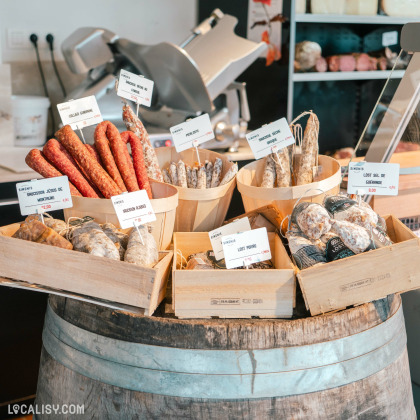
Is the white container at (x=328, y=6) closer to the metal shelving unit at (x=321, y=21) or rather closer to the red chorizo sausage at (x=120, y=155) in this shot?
the metal shelving unit at (x=321, y=21)

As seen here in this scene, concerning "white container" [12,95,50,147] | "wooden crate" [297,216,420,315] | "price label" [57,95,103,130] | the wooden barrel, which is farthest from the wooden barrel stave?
"white container" [12,95,50,147]

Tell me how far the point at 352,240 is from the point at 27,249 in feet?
2.43

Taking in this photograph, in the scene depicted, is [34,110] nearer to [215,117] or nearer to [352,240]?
[215,117]

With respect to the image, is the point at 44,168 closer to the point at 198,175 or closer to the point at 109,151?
the point at 109,151

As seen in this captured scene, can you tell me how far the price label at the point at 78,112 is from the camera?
1.65m

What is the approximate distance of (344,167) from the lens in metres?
2.14

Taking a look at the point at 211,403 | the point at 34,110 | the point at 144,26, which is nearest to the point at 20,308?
the point at 34,110

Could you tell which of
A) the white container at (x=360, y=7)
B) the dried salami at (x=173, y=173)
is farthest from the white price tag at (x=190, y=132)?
the white container at (x=360, y=7)

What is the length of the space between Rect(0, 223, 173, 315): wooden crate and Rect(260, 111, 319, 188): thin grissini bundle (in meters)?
0.54

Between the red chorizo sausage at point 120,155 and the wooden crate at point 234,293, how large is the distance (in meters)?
0.42

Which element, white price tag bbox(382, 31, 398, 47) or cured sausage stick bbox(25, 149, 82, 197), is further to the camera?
white price tag bbox(382, 31, 398, 47)

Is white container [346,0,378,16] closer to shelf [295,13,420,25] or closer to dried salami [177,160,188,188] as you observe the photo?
shelf [295,13,420,25]

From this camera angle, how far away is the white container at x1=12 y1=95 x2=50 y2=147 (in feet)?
10.3

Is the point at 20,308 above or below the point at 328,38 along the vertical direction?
below
